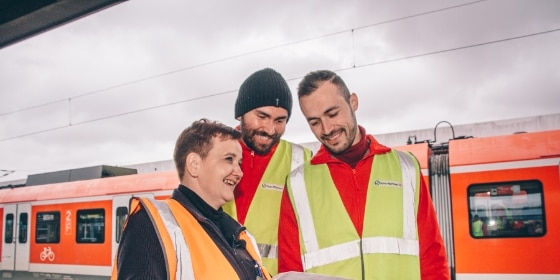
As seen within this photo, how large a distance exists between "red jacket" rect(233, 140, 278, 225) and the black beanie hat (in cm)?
29

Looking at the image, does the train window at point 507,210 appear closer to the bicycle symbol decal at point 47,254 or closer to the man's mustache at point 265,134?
the man's mustache at point 265,134

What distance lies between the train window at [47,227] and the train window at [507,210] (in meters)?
10.5

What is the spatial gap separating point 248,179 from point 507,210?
16.6 ft

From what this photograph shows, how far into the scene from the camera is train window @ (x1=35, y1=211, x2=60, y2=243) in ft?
41.0

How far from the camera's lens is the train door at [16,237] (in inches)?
A: 527

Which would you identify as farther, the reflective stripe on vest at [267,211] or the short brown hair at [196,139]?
the reflective stripe on vest at [267,211]

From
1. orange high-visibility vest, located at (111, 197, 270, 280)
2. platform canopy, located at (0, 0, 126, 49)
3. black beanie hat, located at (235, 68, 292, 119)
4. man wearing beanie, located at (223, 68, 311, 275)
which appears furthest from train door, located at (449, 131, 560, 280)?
platform canopy, located at (0, 0, 126, 49)

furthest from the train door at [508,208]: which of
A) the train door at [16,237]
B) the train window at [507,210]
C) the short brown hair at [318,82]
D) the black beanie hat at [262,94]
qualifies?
the train door at [16,237]

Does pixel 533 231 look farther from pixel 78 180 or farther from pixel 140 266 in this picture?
pixel 78 180

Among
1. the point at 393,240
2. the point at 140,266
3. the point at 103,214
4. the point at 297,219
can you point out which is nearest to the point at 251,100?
the point at 297,219

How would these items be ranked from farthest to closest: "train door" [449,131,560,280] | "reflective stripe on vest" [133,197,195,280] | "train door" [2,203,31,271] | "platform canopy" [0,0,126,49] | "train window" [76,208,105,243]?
"train door" [2,203,31,271], "train window" [76,208,105,243], "train door" [449,131,560,280], "platform canopy" [0,0,126,49], "reflective stripe on vest" [133,197,195,280]

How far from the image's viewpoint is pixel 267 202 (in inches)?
125

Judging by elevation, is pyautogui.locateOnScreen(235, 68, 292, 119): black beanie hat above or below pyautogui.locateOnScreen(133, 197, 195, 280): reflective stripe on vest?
above

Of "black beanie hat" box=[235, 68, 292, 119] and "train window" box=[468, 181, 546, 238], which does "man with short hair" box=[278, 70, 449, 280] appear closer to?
"black beanie hat" box=[235, 68, 292, 119]
